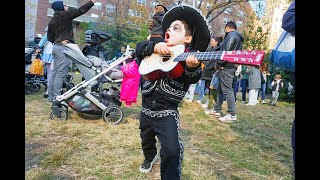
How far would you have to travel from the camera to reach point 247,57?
1.49 meters

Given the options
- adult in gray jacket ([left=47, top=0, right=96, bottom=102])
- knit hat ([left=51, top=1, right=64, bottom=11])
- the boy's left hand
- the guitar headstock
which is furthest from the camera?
knit hat ([left=51, top=1, right=64, bottom=11])

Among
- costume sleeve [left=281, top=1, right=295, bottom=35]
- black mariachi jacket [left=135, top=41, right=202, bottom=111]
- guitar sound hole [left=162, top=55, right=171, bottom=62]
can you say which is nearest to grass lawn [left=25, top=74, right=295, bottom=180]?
black mariachi jacket [left=135, top=41, right=202, bottom=111]

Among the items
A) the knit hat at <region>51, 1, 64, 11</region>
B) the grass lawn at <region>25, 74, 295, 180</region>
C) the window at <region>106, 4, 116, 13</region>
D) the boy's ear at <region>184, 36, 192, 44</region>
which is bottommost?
the grass lawn at <region>25, 74, 295, 180</region>

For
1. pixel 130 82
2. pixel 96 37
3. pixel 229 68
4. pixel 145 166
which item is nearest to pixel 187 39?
pixel 145 166

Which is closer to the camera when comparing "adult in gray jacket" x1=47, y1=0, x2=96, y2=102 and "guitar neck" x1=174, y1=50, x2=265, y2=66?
"guitar neck" x1=174, y1=50, x2=265, y2=66

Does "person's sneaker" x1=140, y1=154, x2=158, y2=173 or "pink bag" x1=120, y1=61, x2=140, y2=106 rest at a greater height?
"pink bag" x1=120, y1=61, x2=140, y2=106

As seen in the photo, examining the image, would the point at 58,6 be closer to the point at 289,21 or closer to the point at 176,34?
the point at 176,34

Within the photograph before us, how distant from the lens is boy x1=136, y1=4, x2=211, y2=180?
201 cm

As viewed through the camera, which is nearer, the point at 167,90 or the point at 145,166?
the point at 167,90

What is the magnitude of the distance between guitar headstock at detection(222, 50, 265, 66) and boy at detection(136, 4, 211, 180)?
1.37 feet

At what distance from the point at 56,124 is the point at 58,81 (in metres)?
1.08

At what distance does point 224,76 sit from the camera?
5.04 meters

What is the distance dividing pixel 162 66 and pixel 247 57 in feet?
2.35

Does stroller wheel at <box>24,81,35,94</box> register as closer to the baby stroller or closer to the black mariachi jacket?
the baby stroller
